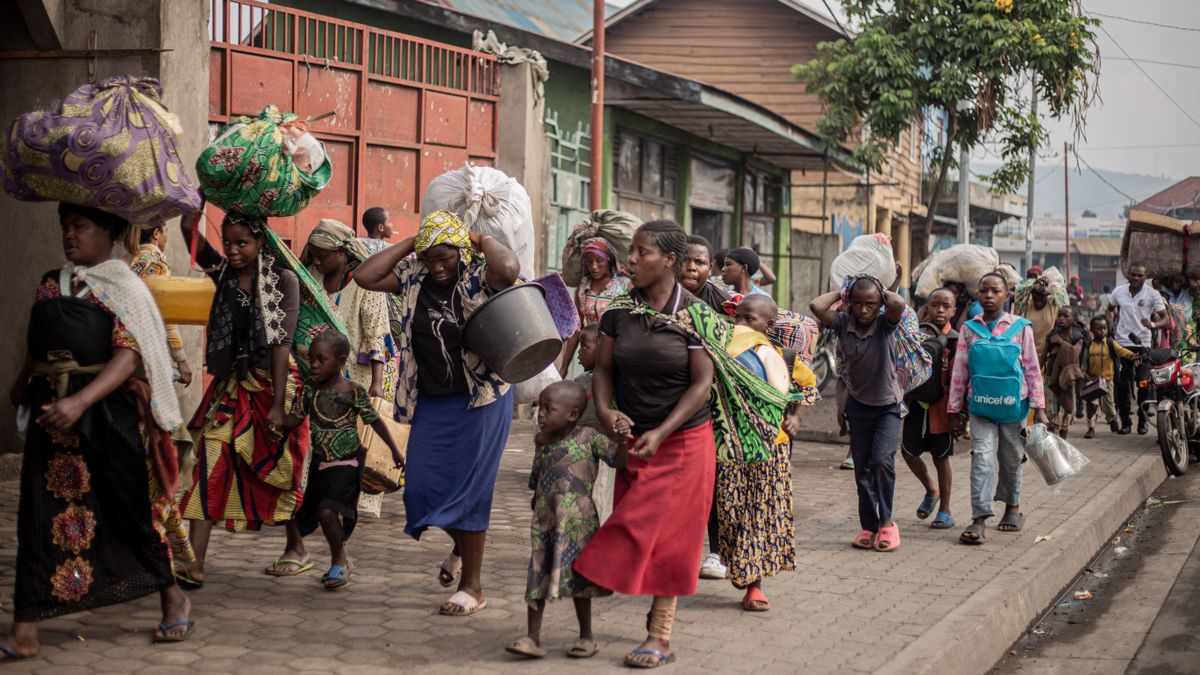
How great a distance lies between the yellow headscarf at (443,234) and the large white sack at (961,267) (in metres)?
5.91

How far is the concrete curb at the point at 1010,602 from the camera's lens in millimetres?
5566

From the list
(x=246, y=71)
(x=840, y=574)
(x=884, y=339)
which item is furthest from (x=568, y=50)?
(x=840, y=574)

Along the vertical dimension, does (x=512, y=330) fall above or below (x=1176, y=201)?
below

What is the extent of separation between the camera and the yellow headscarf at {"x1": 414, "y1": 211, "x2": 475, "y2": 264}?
5.86 meters

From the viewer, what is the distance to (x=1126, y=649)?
21.3 feet

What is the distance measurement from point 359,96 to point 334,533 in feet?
20.1

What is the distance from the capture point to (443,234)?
19.2 ft

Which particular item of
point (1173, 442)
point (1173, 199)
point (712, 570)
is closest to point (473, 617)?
point (712, 570)

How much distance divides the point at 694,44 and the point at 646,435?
22.8 metres

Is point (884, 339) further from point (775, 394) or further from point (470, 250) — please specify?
point (470, 250)

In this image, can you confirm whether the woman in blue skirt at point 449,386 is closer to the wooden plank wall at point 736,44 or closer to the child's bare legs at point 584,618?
the child's bare legs at point 584,618

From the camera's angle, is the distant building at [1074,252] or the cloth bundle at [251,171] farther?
the distant building at [1074,252]

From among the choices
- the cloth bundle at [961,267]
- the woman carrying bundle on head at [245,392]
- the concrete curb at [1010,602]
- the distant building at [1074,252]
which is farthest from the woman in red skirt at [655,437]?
the distant building at [1074,252]

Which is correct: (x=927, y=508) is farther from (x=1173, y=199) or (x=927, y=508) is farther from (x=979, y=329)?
(x=1173, y=199)
